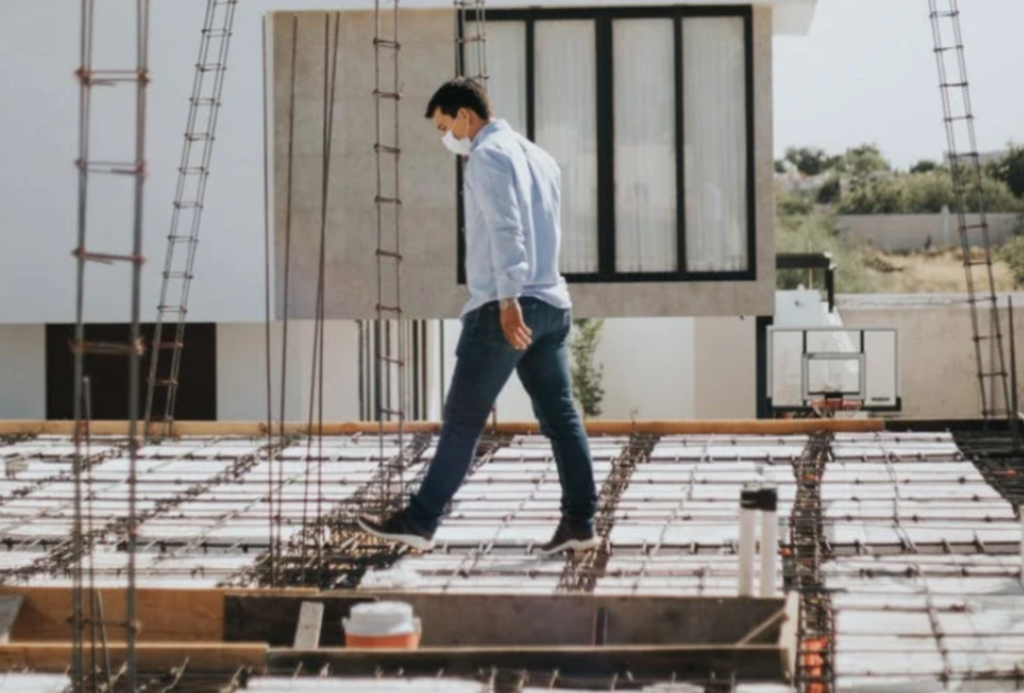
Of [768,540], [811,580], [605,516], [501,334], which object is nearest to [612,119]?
[605,516]

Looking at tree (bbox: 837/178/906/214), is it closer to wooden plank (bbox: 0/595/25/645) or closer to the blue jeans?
the blue jeans

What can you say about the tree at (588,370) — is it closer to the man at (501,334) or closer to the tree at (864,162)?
the man at (501,334)

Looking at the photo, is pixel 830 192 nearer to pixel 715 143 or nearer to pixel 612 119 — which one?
pixel 715 143

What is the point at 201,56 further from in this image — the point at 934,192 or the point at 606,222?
the point at 934,192

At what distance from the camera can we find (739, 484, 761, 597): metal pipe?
5.90 meters

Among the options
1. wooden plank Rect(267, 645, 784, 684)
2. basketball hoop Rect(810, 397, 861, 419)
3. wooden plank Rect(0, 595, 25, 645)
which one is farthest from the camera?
basketball hoop Rect(810, 397, 861, 419)

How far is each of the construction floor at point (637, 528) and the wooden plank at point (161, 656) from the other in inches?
3.4

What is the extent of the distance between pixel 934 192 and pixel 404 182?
149 feet

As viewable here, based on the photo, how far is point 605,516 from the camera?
25.9 feet

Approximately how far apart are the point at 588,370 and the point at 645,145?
683 inches

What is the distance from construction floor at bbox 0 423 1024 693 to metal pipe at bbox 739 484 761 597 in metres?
0.28

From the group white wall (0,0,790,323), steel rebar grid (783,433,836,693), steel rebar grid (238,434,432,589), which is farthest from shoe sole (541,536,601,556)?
white wall (0,0,790,323)

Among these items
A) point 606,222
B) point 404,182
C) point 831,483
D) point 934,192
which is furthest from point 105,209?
point 934,192

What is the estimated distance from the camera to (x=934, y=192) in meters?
63.5
